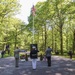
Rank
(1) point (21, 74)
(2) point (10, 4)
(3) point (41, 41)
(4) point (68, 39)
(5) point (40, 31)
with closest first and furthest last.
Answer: (1) point (21, 74)
(2) point (10, 4)
(5) point (40, 31)
(4) point (68, 39)
(3) point (41, 41)

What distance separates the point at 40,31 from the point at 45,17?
14449 millimetres

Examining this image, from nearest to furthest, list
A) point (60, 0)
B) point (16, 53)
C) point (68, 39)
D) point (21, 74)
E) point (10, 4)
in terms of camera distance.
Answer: point (21, 74) → point (16, 53) → point (10, 4) → point (60, 0) → point (68, 39)

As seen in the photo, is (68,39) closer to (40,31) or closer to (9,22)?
(40,31)

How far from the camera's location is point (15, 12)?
49.5 meters

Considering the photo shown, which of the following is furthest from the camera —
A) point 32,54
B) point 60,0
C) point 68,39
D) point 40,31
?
point 68,39

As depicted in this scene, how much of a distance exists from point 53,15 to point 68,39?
2151 cm

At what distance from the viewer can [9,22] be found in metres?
48.7

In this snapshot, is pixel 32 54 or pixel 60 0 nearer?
pixel 32 54

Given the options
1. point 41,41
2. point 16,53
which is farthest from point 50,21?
point 16,53

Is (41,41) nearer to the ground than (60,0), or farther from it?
nearer to the ground

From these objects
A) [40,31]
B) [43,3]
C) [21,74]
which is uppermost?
[43,3]

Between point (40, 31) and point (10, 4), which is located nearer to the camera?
point (10, 4)

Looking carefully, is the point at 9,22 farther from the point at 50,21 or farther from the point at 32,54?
the point at 32,54

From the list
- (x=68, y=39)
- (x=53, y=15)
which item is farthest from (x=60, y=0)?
(x=68, y=39)
